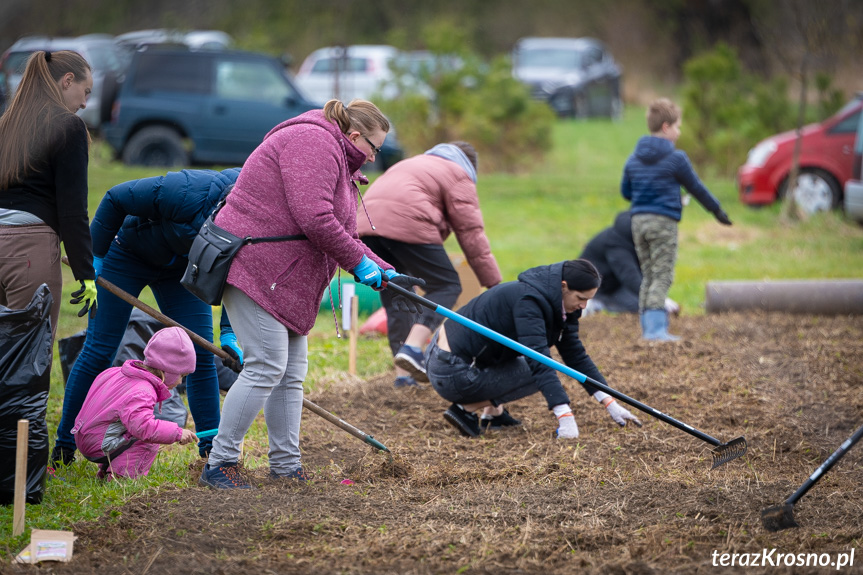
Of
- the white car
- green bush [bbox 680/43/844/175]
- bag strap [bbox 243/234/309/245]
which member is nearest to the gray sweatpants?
bag strap [bbox 243/234/309/245]

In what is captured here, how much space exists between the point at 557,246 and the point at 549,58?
13.9m

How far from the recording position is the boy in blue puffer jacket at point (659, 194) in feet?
24.0

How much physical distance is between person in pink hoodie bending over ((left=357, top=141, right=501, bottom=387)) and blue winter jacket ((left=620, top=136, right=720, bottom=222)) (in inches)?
70.2

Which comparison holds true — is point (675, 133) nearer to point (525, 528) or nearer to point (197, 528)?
point (525, 528)

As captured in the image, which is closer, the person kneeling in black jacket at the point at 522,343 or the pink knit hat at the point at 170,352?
the pink knit hat at the point at 170,352

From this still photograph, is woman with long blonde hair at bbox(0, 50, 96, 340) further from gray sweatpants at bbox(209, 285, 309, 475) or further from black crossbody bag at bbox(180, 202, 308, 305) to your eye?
gray sweatpants at bbox(209, 285, 309, 475)

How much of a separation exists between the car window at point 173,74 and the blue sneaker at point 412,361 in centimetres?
925

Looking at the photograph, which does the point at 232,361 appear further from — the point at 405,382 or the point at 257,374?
the point at 405,382

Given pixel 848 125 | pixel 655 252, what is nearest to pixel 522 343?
pixel 655 252

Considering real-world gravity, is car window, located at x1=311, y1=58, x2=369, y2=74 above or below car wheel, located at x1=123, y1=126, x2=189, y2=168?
above

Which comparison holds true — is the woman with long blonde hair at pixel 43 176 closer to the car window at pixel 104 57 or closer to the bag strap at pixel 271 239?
the bag strap at pixel 271 239

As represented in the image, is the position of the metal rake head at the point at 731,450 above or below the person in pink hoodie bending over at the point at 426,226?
below

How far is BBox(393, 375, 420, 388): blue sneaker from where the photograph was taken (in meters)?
6.45

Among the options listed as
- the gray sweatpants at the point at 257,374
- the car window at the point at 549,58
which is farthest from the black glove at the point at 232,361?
the car window at the point at 549,58
